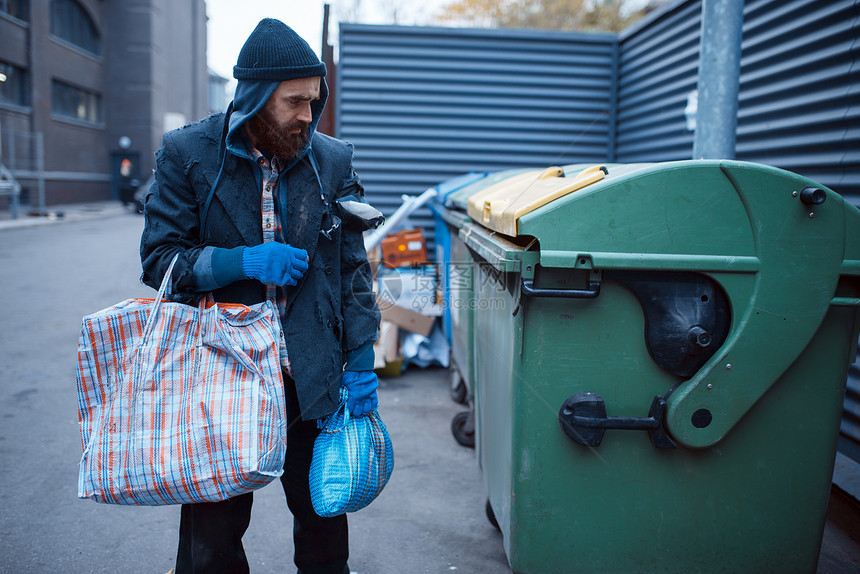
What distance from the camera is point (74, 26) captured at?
22656 mm

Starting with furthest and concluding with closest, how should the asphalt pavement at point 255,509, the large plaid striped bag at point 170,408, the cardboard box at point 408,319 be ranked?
1. the cardboard box at point 408,319
2. the asphalt pavement at point 255,509
3. the large plaid striped bag at point 170,408

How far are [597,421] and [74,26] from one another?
26.1m

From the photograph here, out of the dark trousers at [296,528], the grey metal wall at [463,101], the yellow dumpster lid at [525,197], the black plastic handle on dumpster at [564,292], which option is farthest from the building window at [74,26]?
the black plastic handle on dumpster at [564,292]

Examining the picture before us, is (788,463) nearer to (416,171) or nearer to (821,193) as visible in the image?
(821,193)

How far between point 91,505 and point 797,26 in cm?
441

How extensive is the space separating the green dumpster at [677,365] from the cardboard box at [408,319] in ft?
9.90

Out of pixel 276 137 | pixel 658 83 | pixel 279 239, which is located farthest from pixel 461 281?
pixel 658 83

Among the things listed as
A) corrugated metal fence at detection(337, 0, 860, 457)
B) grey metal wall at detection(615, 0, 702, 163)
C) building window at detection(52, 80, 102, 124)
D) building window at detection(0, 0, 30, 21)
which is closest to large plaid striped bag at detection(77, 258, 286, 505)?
grey metal wall at detection(615, 0, 702, 163)

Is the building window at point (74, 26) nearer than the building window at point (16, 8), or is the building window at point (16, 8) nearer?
the building window at point (16, 8)

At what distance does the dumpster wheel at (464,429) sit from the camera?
151 inches

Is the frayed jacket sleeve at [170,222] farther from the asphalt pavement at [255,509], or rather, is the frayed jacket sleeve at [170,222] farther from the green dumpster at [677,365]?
the asphalt pavement at [255,509]

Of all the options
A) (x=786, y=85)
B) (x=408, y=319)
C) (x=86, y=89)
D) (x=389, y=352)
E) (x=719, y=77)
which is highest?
(x=86, y=89)

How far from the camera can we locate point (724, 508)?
6.87ft

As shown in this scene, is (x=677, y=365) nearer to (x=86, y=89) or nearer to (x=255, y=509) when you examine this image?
(x=255, y=509)
